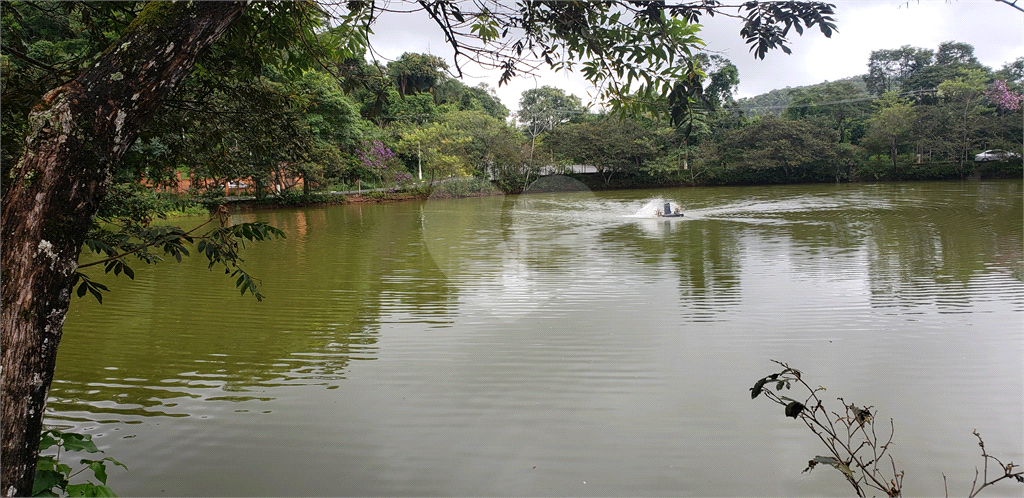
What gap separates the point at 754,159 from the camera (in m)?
27.0

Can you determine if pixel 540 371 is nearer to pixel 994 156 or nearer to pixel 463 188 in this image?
pixel 463 188

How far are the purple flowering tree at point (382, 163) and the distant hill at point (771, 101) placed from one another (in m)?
16.3

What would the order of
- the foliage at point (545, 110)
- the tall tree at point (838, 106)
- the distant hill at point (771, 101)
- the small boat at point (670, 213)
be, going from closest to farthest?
the small boat at point (670, 213)
the tall tree at point (838, 106)
the foliage at point (545, 110)
the distant hill at point (771, 101)

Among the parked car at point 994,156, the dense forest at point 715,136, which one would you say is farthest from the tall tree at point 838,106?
the parked car at point 994,156

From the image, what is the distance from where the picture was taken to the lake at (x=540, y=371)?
2453 mm

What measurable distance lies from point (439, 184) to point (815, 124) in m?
15.5

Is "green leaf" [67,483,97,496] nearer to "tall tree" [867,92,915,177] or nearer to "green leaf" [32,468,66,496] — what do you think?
"green leaf" [32,468,66,496]

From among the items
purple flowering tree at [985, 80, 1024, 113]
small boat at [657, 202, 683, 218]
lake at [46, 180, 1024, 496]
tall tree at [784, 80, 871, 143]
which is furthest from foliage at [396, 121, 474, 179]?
purple flowering tree at [985, 80, 1024, 113]

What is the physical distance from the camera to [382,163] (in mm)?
23125

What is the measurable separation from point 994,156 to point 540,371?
93.6 feet

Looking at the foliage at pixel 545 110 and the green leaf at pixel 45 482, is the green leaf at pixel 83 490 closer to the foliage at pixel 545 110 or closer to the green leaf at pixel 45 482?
the green leaf at pixel 45 482

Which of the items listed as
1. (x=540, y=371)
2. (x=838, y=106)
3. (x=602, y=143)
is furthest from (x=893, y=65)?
(x=540, y=371)

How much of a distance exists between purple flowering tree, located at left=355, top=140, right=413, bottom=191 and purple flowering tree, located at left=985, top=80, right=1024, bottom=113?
71.3 feet

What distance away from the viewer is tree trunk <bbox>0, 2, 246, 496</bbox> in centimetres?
138
